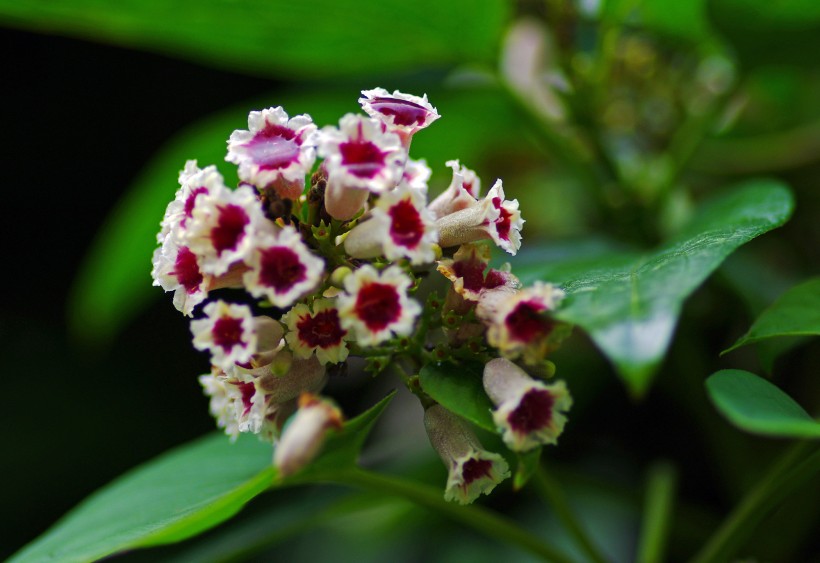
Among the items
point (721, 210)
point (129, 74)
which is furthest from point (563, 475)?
point (129, 74)

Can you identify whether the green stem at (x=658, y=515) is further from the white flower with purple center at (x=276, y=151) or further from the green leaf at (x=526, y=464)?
the white flower with purple center at (x=276, y=151)

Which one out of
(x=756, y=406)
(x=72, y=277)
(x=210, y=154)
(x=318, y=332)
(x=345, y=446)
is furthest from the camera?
(x=72, y=277)

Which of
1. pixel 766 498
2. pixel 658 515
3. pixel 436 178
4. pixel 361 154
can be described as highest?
pixel 361 154

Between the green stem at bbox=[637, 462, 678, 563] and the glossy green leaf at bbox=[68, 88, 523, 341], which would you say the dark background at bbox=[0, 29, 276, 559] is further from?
the green stem at bbox=[637, 462, 678, 563]

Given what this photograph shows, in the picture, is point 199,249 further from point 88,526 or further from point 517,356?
point 88,526

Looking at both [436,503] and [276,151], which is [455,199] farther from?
[436,503]

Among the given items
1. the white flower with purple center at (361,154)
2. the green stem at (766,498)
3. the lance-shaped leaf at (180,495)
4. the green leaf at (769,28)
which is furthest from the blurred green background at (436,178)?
the white flower with purple center at (361,154)

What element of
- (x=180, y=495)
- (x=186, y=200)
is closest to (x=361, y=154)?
(x=186, y=200)

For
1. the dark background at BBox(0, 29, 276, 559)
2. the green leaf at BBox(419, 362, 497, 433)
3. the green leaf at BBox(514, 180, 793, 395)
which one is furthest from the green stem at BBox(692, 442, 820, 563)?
the dark background at BBox(0, 29, 276, 559)
